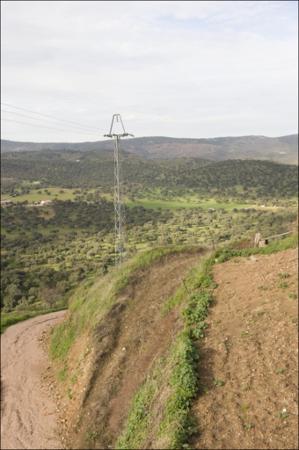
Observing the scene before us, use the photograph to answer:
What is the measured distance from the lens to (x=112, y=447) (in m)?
14.4

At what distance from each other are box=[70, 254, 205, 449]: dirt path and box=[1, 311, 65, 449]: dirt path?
160 cm

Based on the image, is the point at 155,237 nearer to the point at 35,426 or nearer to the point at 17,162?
the point at 35,426

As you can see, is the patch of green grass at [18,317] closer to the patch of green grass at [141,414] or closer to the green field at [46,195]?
the patch of green grass at [141,414]

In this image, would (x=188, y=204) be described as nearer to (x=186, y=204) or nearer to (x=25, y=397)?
(x=186, y=204)

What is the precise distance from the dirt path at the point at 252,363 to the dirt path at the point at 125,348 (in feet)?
8.22

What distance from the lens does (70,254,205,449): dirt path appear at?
51.1 feet

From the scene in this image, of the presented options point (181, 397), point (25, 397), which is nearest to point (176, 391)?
point (181, 397)

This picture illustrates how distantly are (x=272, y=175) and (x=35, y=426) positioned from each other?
104956 mm

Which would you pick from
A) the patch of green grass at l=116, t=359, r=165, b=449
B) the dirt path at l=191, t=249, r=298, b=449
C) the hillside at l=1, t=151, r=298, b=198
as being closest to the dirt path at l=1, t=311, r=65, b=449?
the patch of green grass at l=116, t=359, r=165, b=449

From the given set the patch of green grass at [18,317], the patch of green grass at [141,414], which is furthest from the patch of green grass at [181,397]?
the patch of green grass at [18,317]

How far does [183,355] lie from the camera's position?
46.2 ft

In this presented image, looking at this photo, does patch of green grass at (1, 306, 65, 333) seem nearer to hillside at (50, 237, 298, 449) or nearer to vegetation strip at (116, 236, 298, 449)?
hillside at (50, 237, 298, 449)

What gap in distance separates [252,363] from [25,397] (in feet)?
34.9

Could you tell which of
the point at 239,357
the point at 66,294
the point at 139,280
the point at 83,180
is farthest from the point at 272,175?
the point at 239,357
